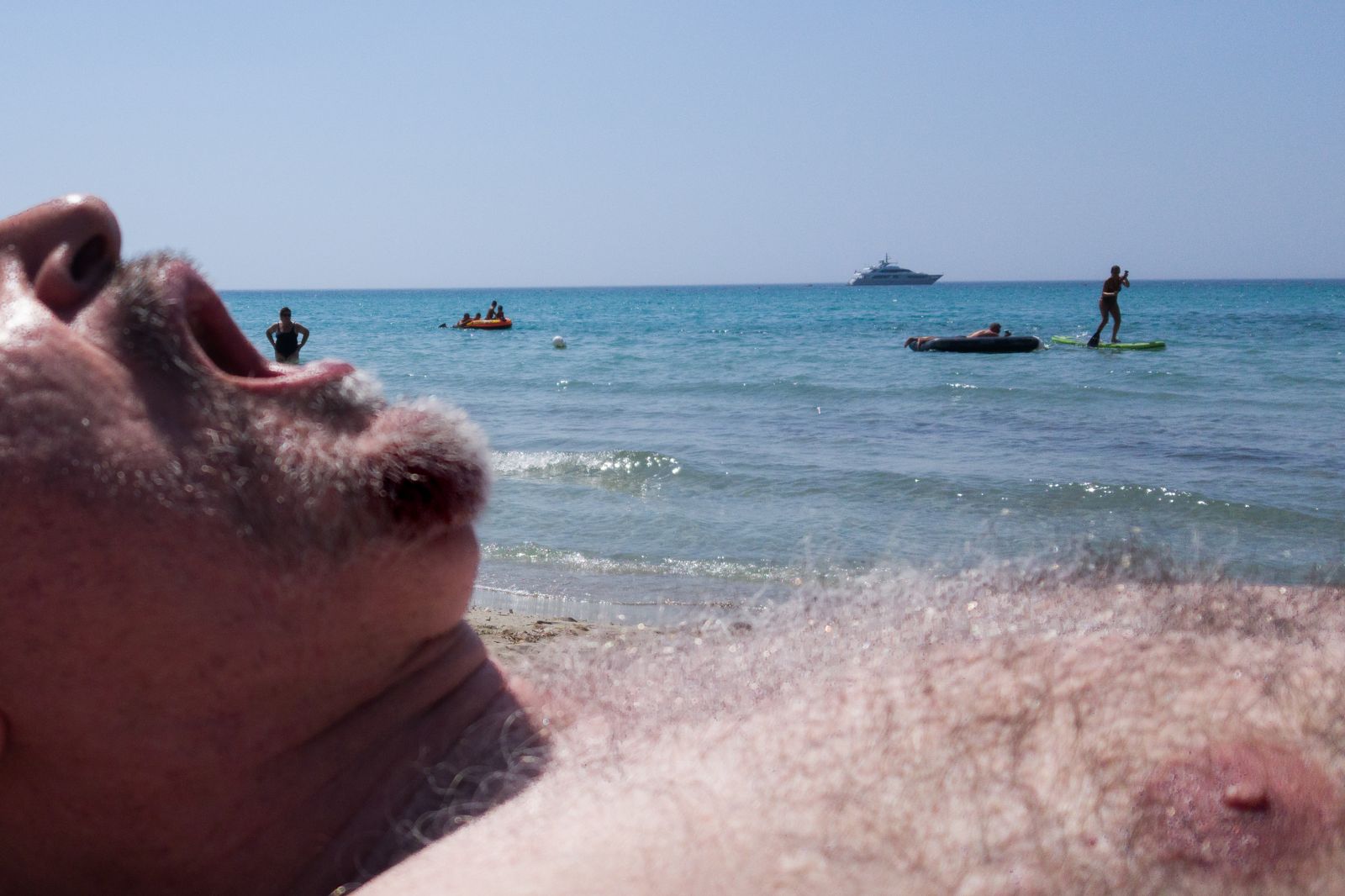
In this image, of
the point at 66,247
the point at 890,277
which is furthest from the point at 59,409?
the point at 890,277

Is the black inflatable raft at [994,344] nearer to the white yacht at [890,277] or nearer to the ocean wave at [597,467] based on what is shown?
the ocean wave at [597,467]

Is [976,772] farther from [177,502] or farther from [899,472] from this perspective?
[899,472]

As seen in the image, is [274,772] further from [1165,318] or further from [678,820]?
[1165,318]

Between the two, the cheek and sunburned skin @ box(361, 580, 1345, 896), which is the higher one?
the cheek

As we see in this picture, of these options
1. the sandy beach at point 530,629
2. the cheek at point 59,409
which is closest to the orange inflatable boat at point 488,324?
the sandy beach at point 530,629

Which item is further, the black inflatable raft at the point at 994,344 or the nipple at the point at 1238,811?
the black inflatable raft at the point at 994,344

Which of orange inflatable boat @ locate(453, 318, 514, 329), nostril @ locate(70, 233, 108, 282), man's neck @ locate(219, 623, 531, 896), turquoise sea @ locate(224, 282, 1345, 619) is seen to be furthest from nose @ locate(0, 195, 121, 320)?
orange inflatable boat @ locate(453, 318, 514, 329)

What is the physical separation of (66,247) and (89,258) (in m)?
0.05

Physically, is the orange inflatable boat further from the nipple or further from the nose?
the nipple

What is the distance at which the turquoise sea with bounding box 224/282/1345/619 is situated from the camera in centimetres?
698

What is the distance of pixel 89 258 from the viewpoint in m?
1.61

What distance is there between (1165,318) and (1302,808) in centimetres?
4806

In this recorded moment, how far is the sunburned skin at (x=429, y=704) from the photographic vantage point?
1.17 m

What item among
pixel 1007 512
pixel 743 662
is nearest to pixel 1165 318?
pixel 1007 512
